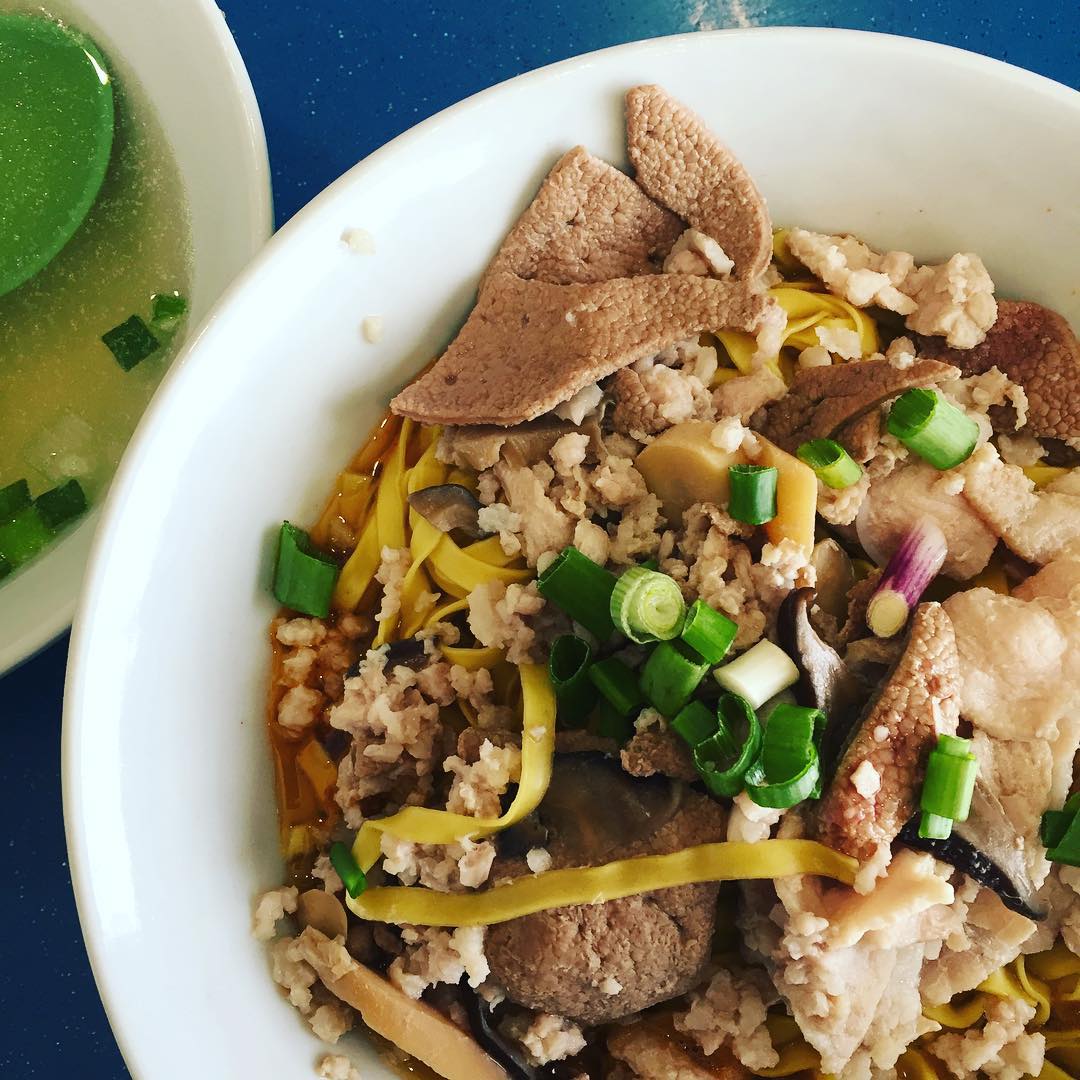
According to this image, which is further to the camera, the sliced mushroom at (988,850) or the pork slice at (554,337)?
the pork slice at (554,337)

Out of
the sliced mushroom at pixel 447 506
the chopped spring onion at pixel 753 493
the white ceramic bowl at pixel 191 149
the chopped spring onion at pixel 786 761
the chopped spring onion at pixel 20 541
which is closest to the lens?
the chopped spring onion at pixel 786 761

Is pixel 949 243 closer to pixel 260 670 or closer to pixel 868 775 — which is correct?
pixel 868 775

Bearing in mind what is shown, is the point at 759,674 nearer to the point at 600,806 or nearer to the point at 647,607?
the point at 647,607

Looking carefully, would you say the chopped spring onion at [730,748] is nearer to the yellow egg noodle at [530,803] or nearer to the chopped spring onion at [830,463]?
the yellow egg noodle at [530,803]

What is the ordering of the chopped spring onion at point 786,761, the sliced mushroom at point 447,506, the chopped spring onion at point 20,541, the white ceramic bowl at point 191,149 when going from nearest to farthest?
1. the chopped spring onion at point 786,761
2. the sliced mushroom at point 447,506
3. the white ceramic bowl at point 191,149
4. the chopped spring onion at point 20,541

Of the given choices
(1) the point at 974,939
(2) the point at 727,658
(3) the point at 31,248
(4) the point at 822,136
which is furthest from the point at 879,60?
(3) the point at 31,248

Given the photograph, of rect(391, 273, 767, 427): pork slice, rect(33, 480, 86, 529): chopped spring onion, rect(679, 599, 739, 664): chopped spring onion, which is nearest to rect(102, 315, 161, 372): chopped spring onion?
rect(33, 480, 86, 529): chopped spring onion

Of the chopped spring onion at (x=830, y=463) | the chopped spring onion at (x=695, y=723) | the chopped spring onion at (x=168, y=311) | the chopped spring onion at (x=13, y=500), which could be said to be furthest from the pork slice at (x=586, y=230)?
the chopped spring onion at (x=13, y=500)
